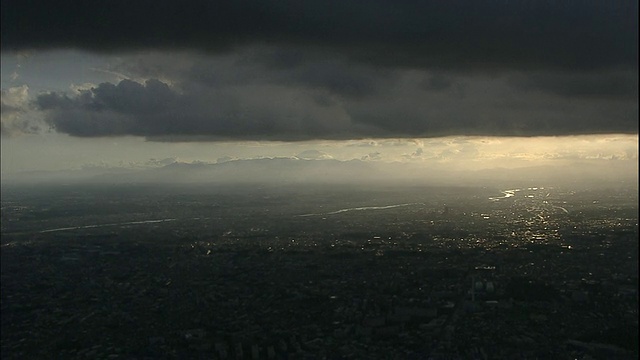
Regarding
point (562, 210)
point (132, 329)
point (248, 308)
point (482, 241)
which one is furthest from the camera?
point (562, 210)

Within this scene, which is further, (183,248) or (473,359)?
(183,248)

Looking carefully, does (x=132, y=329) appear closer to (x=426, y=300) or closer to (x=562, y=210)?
(x=426, y=300)

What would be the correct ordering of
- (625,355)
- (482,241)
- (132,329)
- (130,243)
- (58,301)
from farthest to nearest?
(130,243)
(482,241)
(58,301)
(132,329)
(625,355)

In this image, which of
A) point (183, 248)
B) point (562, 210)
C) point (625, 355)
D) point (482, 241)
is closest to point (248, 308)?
point (625, 355)

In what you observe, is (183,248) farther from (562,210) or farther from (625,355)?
(562,210)

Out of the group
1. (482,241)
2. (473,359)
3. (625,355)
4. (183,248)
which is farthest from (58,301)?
(482,241)

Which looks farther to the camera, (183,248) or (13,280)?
(183,248)
